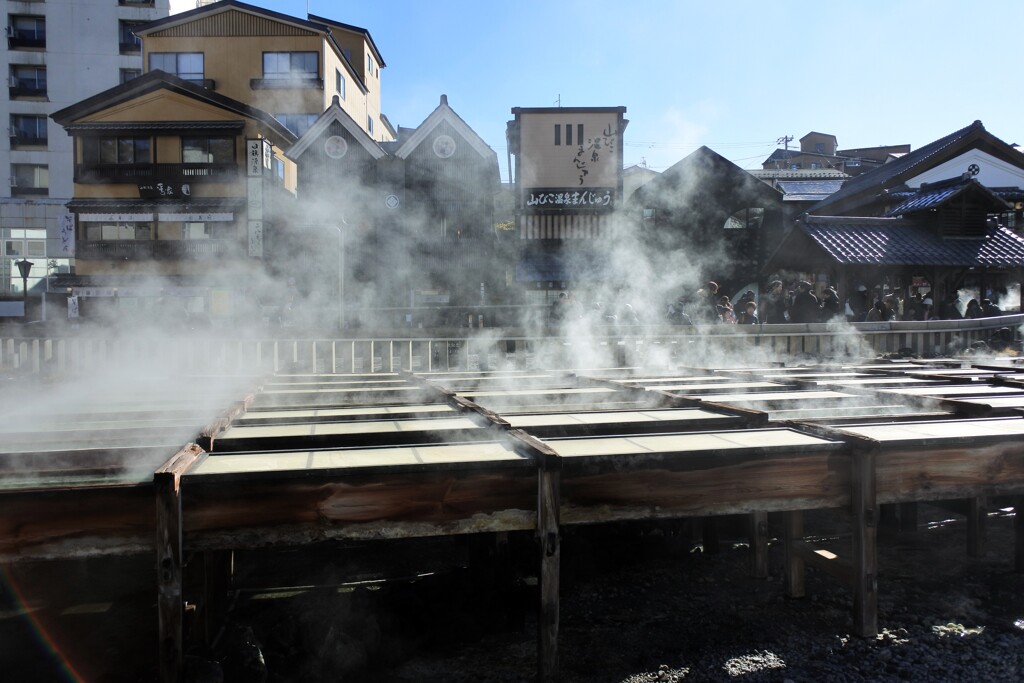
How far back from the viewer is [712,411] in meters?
3.87

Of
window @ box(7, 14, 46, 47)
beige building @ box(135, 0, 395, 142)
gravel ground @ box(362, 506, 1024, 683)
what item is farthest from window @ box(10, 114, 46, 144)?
gravel ground @ box(362, 506, 1024, 683)

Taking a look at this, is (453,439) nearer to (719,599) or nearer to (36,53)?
(719,599)

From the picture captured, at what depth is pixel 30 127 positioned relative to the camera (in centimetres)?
2916

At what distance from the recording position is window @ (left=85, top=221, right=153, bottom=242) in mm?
23031

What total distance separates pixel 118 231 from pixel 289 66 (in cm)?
833

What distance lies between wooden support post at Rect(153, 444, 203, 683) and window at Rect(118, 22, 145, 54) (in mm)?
33052

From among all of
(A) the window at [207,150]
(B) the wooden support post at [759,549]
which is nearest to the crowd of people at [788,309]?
(B) the wooden support post at [759,549]

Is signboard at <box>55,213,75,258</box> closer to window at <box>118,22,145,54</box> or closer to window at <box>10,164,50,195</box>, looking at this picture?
window at <box>10,164,50,195</box>

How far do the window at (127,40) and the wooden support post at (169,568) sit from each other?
3305 cm

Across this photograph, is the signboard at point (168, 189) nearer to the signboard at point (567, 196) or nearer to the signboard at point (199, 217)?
the signboard at point (199, 217)

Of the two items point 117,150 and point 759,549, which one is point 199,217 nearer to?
point 117,150

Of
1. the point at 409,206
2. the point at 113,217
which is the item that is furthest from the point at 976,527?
the point at 113,217

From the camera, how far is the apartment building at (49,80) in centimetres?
2867

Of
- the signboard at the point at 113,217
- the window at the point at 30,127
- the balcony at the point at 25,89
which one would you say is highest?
the balcony at the point at 25,89
